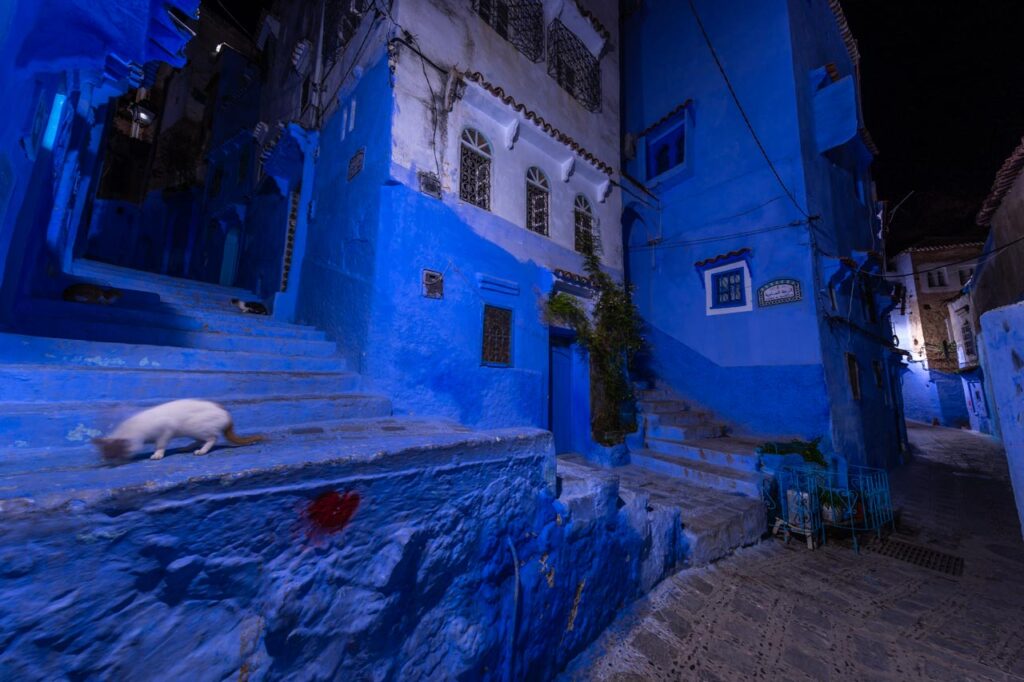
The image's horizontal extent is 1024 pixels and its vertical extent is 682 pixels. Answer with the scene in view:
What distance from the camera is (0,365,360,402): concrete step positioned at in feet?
9.98

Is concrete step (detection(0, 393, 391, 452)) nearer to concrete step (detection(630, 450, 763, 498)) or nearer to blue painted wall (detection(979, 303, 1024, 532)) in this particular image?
blue painted wall (detection(979, 303, 1024, 532))

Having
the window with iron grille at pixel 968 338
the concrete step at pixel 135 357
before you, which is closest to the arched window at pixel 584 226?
the concrete step at pixel 135 357

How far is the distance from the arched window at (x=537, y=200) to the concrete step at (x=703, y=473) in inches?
214

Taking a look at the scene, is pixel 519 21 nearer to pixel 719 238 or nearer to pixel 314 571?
pixel 719 238

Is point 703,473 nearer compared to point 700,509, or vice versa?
point 700,509

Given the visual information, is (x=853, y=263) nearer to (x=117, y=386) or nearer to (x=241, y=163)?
(x=117, y=386)

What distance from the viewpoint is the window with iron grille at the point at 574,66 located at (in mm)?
9344

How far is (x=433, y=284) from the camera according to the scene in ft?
19.8

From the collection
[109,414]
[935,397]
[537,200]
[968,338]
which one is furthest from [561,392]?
[935,397]

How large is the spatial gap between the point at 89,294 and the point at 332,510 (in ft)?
18.3

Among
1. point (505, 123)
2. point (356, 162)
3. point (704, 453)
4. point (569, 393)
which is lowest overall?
point (704, 453)

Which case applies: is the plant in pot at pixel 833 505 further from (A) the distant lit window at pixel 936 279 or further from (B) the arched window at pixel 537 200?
(A) the distant lit window at pixel 936 279

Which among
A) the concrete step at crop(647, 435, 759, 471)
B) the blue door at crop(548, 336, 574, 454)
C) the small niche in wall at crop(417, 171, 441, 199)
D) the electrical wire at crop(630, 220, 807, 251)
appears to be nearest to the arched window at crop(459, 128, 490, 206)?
the small niche in wall at crop(417, 171, 441, 199)

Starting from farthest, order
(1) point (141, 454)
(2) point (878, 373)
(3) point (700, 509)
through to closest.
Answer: (2) point (878, 373), (3) point (700, 509), (1) point (141, 454)
